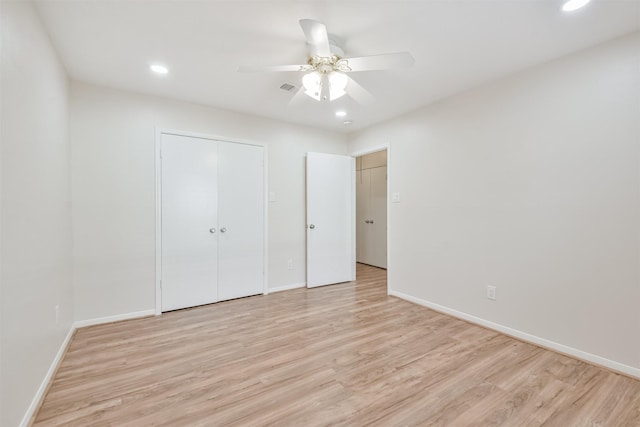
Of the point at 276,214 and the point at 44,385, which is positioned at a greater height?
the point at 276,214

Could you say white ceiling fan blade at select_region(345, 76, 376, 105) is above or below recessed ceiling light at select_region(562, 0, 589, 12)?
below

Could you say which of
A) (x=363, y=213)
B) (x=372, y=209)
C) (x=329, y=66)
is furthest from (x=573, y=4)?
(x=363, y=213)

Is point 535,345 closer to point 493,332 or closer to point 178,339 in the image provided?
point 493,332

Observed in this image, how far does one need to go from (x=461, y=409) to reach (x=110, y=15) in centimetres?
329

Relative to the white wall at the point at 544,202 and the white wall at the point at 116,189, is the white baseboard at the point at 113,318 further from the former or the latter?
the white wall at the point at 544,202

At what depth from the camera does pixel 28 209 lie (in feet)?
5.26

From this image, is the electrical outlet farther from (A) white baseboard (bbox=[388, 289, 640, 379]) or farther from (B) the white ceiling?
(B) the white ceiling

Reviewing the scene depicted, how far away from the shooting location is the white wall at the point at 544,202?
2.03 m

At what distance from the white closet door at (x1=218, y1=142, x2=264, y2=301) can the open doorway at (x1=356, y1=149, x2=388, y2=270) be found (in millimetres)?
2589

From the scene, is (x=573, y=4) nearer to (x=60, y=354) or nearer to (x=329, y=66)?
(x=329, y=66)

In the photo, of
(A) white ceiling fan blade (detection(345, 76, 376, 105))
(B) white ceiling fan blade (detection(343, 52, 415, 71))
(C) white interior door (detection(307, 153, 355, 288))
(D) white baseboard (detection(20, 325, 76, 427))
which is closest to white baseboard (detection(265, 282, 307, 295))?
(C) white interior door (detection(307, 153, 355, 288))

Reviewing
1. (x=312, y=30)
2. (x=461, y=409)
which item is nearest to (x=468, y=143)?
(x=312, y=30)

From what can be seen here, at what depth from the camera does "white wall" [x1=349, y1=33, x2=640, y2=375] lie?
2025mm

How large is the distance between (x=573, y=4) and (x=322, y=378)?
Answer: 2838 mm
